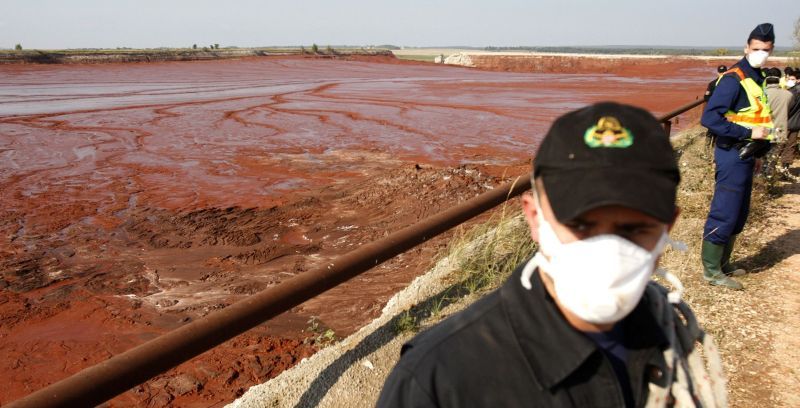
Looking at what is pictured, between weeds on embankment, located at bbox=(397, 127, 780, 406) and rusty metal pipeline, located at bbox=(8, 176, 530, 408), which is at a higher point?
rusty metal pipeline, located at bbox=(8, 176, 530, 408)

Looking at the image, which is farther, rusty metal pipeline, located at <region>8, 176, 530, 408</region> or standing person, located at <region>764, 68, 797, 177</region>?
standing person, located at <region>764, 68, 797, 177</region>

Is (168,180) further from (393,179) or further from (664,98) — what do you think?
(664,98)

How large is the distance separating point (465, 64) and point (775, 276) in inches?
2332

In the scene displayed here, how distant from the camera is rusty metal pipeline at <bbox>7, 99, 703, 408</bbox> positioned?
6.65 feet

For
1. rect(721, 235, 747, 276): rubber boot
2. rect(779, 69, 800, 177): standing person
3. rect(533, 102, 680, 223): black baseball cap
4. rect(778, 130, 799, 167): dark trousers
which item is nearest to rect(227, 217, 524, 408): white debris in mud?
rect(533, 102, 680, 223): black baseball cap

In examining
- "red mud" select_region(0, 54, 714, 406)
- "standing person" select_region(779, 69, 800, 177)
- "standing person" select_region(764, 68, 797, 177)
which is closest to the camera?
"red mud" select_region(0, 54, 714, 406)

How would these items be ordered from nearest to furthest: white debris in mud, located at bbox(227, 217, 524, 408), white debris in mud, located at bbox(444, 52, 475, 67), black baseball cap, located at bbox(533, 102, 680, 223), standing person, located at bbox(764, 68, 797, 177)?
black baseball cap, located at bbox(533, 102, 680, 223), white debris in mud, located at bbox(227, 217, 524, 408), standing person, located at bbox(764, 68, 797, 177), white debris in mud, located at bbox(444, 52, 475, 67)

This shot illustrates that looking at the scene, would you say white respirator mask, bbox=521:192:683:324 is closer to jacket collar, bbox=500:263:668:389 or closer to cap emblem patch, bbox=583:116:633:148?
jacket collar, bbox=500:263:668:389

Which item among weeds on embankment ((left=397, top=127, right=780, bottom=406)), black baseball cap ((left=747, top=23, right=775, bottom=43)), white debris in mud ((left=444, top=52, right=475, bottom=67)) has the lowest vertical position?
weeds on embankment ((left=397, top=127, right=780, bottom=406))

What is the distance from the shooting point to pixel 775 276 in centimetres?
462

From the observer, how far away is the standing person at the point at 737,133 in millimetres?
4098


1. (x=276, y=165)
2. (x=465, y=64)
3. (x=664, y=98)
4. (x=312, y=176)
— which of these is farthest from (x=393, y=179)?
(x=465, y=64)

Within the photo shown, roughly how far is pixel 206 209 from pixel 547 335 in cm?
852

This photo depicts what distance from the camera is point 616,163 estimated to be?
1179mm
